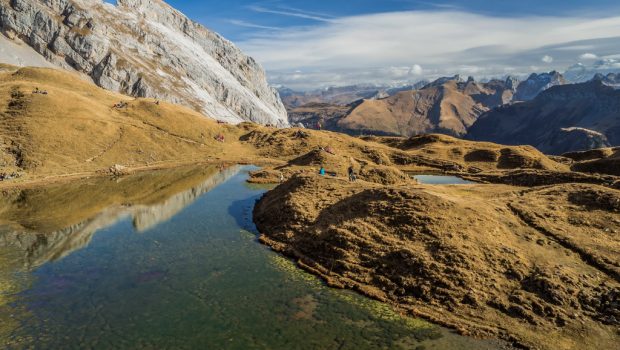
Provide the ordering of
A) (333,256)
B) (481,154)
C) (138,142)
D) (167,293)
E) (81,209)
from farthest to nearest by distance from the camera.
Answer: (481,154) < (138,142) < (81,209) < (333,256) < (167,293)

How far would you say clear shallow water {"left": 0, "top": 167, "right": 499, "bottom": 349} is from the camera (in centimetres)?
3152

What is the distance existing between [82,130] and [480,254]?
115622mm

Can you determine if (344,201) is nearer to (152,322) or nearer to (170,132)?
(152,322)

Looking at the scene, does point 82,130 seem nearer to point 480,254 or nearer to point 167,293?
point 167,293

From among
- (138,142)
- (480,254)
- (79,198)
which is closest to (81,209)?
(79,198)

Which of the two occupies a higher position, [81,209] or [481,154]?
[81,209]

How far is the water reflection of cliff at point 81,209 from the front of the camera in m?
53.1

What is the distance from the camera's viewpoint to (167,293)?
3881cm

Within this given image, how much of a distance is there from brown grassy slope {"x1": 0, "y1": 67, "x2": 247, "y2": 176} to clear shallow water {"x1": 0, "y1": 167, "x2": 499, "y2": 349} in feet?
133

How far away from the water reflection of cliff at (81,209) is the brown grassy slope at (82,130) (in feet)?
60.0

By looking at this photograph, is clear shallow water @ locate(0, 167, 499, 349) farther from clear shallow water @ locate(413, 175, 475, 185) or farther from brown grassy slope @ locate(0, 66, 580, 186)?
clear shallow water @ locate(413, 175, 475, 185)

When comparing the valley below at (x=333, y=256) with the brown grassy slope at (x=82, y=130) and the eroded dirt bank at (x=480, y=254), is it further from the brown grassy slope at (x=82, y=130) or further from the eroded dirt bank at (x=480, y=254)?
the brown grassy slope at (x=82, y=130)

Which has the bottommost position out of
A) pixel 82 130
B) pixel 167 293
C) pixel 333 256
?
pixel 333 256

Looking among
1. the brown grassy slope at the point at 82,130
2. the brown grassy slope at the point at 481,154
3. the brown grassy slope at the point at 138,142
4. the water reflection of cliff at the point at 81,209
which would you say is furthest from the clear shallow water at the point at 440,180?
the brown grassy slope at the point at 82,130
